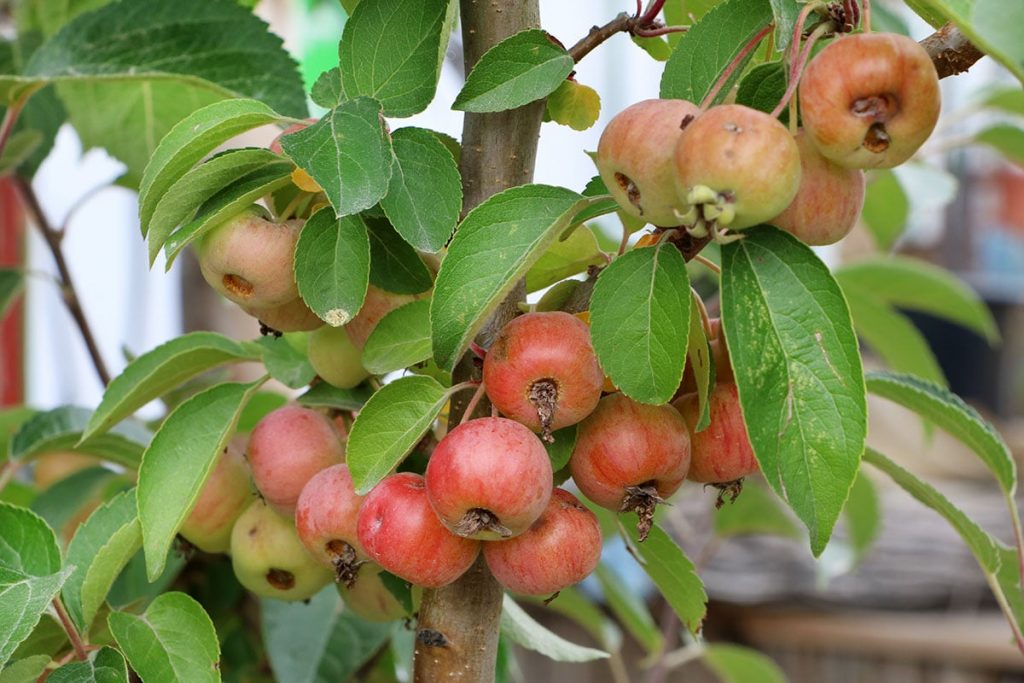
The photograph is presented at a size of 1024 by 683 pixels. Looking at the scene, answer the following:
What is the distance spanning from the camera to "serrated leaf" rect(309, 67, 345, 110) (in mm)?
553

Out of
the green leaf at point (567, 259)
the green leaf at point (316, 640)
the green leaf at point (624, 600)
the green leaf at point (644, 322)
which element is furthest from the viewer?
the green leaf at point (624, 600)

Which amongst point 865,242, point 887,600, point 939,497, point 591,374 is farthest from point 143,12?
point 865,242

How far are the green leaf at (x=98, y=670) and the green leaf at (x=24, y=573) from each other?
44 millimetres

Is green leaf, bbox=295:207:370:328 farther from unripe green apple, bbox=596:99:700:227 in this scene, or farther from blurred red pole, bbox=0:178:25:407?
blurred red pole, bbox=0:178:25:407

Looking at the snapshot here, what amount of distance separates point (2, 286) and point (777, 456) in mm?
852

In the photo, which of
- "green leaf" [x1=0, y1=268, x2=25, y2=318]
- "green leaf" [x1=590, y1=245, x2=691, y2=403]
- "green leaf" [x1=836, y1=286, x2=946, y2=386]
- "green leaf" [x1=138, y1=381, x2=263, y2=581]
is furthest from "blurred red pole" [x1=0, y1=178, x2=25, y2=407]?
"green leaf" [x1=590, y1=245, x2=691, y2=403]

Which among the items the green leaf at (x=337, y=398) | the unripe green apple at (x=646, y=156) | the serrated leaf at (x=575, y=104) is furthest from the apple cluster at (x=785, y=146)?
the green leaf at (x=337, y=398)

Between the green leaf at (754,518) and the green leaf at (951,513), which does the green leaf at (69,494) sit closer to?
the green leaf at (951,513)

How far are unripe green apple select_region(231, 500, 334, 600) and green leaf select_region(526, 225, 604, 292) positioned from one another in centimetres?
19

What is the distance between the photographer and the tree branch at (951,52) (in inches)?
19.4

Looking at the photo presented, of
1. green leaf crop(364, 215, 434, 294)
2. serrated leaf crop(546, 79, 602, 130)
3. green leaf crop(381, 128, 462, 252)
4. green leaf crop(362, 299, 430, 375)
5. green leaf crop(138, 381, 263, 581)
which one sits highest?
serrated leaf crop(546, 79, 602, 130)

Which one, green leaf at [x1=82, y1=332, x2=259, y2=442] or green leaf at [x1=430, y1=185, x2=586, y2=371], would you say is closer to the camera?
green leaf at [x1=430, y1=185, x2=586, y2=371]

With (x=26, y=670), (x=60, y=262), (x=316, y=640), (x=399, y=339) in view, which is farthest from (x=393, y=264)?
(x=60, y=262)

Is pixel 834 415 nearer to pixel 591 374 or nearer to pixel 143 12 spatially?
pixel 591 374
